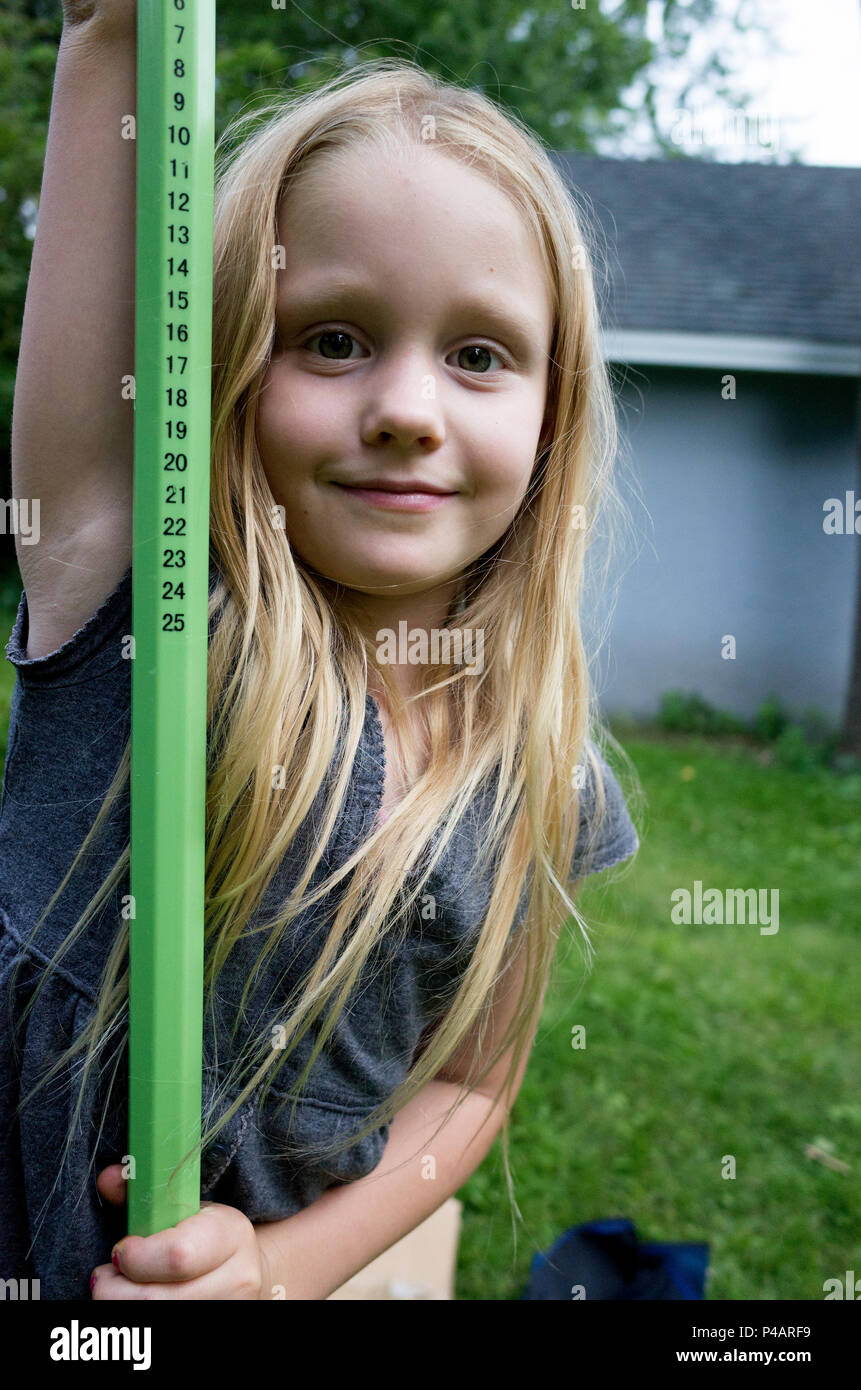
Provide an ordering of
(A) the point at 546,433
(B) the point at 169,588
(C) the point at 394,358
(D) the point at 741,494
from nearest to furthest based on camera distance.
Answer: (B) the point at 169,588, (C) the point at 394,358, (A) the point at 546,433, (D) the point at 741,494

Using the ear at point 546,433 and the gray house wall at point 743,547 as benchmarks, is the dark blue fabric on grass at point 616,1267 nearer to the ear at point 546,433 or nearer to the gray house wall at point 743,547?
the ear at point 546,433

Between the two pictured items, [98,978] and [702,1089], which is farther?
[702,1089]

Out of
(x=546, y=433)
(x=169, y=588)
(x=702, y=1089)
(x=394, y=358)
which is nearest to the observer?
(x=169, y=588)

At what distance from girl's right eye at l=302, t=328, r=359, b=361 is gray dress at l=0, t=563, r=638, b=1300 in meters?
0.26

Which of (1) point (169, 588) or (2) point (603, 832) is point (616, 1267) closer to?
(2) point (603, 832)

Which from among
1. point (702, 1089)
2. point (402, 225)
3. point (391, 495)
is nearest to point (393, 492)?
point (391, 495)

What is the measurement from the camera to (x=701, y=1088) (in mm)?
3453

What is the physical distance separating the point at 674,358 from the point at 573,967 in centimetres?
545

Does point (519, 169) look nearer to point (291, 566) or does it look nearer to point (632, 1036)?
point (291, 566)

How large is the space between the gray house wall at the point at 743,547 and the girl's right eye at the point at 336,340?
7.39 m

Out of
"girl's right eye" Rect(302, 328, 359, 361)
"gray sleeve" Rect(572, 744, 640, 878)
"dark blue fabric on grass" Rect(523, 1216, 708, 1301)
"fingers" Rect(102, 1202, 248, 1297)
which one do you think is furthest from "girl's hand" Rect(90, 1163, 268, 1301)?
"dark blue fabric on grass" Rect(523, 1216, 708, 1301)

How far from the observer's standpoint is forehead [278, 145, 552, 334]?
108 centimetres

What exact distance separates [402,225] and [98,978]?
2.66ft

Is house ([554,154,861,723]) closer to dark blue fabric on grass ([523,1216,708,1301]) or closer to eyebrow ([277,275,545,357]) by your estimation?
dark blue fabric on grass ([523,1216,708,1301])
